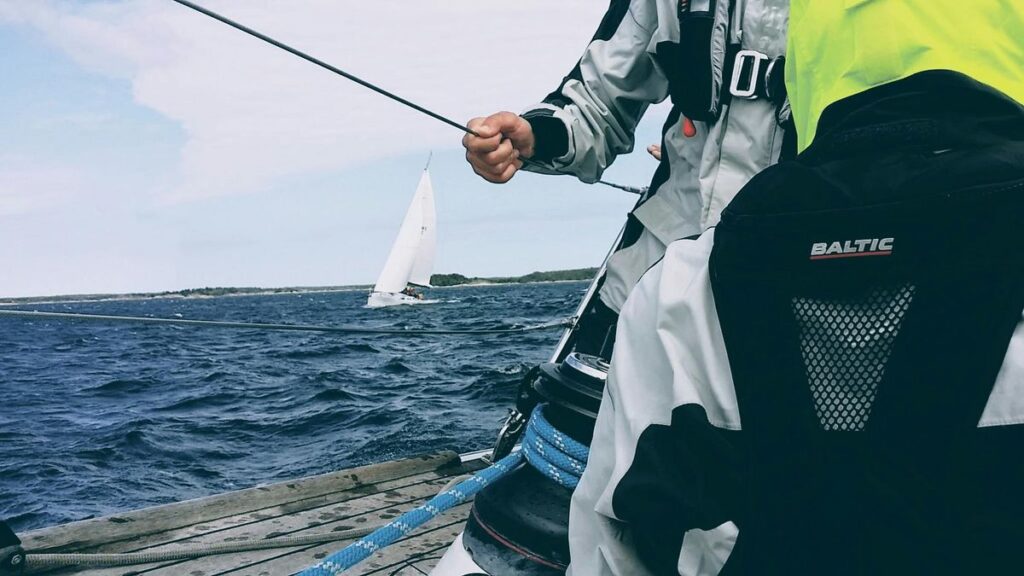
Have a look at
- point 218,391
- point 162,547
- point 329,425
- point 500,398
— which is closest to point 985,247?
point 162,547

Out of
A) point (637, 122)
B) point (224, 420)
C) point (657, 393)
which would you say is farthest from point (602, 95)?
point (224, 420)

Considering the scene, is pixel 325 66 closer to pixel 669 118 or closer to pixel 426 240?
pixel 669 118

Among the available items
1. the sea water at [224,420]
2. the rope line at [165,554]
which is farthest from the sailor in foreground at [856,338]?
the sea water at [224,420]

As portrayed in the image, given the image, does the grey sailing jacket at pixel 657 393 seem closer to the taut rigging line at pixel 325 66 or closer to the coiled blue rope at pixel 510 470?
the coiled blue rope at pixel 510 470

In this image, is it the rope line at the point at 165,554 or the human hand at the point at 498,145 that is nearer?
the human hand at the point at 498,145

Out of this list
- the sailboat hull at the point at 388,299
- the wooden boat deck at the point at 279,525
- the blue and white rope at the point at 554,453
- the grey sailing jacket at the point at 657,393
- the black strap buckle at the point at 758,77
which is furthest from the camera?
the sailboat hull at the point at 388,299

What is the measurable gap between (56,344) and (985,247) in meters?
37.9

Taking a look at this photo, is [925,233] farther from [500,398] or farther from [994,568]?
[500,398]

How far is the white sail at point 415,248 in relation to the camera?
4050 cm

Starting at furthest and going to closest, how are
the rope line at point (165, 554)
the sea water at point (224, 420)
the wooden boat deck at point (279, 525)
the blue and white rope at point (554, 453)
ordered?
the sea water at point (224, 420), the wooden boat deck at point (279, 525), the rope line at point (165, 554), the blue and white rope at point (554, 453)

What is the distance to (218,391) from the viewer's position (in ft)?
43.9

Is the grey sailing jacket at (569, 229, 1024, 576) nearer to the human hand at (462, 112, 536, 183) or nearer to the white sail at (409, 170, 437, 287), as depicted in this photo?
the human hand at (462, 112, 536, 183)

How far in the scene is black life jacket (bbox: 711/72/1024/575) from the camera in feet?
2.48

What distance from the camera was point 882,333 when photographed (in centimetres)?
82
